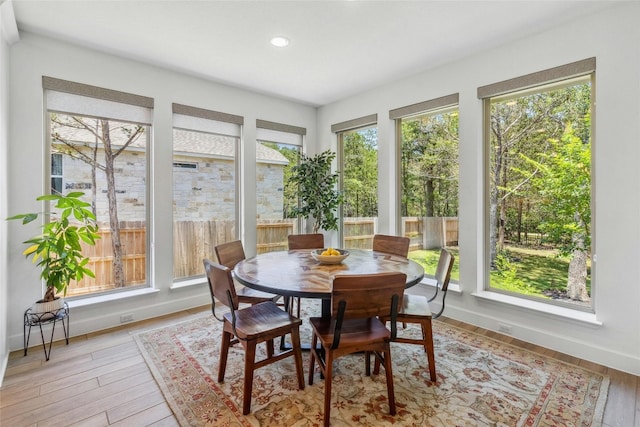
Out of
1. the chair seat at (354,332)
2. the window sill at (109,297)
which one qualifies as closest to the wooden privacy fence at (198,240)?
the window sill at (109,297)

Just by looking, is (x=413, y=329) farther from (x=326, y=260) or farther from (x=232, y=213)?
(x=232, y=213)

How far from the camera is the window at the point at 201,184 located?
364 cm

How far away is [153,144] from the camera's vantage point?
3.35 m

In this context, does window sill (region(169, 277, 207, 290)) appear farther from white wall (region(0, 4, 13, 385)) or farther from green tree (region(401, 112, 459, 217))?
green tree (region(401, 112, 459, 217))

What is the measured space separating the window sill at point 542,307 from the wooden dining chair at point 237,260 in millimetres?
2099

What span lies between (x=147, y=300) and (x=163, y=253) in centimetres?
52

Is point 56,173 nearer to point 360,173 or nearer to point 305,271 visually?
point 305,271

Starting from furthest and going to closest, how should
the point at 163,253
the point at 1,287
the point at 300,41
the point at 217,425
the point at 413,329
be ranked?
the point at 163,253
the point at 413,329
the point at 300,41
the point at 1,287
the point at 217,425

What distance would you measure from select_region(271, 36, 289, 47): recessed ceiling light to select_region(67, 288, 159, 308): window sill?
9.36 feet

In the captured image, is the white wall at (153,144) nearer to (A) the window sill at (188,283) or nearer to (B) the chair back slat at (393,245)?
(A) the window sill at (188,283)

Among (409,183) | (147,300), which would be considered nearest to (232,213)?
(147,300)

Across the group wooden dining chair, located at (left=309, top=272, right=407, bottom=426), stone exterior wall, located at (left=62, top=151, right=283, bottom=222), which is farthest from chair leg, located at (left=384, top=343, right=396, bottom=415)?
stone exterior wall, located at (left=62, top=151, right=283, bottom=222)

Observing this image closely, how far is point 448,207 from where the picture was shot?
11.4ft

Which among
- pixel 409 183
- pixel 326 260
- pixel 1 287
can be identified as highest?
pixel 409 183
